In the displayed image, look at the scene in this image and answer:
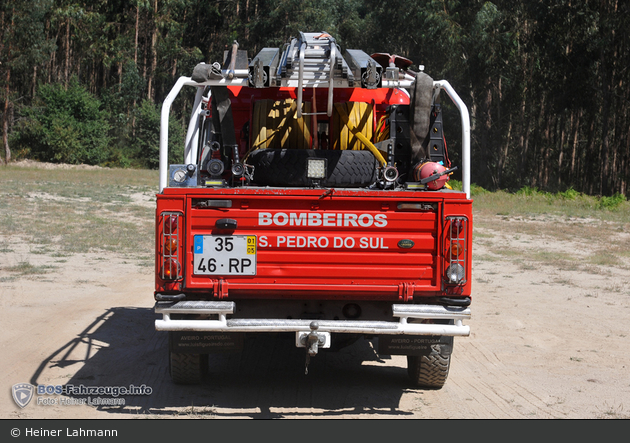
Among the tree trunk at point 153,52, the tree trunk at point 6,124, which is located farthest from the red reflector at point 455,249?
the tree trunk at point 153,52

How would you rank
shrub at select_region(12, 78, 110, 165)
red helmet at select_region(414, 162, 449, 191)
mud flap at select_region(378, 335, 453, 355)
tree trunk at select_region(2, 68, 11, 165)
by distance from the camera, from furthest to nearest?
1. shrub at select_region(12, 78, 110, 165)
2. tree trunk at select_region(2, 68, 11, 165)
3. red helmet at select_region(414, 162, 449, 191)
4. mud flap at select_region(378, 335, 453, 355)

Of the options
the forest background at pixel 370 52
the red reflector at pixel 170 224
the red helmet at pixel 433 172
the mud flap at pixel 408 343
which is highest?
the forest background at pixel 370 52

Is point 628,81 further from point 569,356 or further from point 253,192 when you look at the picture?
point 253,192

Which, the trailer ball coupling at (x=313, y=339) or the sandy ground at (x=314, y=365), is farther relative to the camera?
the sandy ground at (x=314, y=365)

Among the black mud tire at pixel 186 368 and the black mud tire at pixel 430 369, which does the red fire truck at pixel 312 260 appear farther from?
the black mud tire at pixel 430 369

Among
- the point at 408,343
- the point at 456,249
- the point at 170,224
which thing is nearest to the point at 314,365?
the point at 408,343

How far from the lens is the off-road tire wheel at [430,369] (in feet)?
19.7

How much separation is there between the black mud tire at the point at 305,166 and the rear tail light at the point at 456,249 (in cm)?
109

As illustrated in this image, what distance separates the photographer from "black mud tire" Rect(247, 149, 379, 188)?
579 centimetres

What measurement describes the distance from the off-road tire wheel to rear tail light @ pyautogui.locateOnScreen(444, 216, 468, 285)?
3.19 feet

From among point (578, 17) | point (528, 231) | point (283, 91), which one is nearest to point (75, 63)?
point (578, 17)

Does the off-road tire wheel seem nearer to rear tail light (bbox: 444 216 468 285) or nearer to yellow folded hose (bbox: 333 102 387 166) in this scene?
rear tail light (bbox: 444 216 468 285)

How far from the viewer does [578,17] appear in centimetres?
3741
